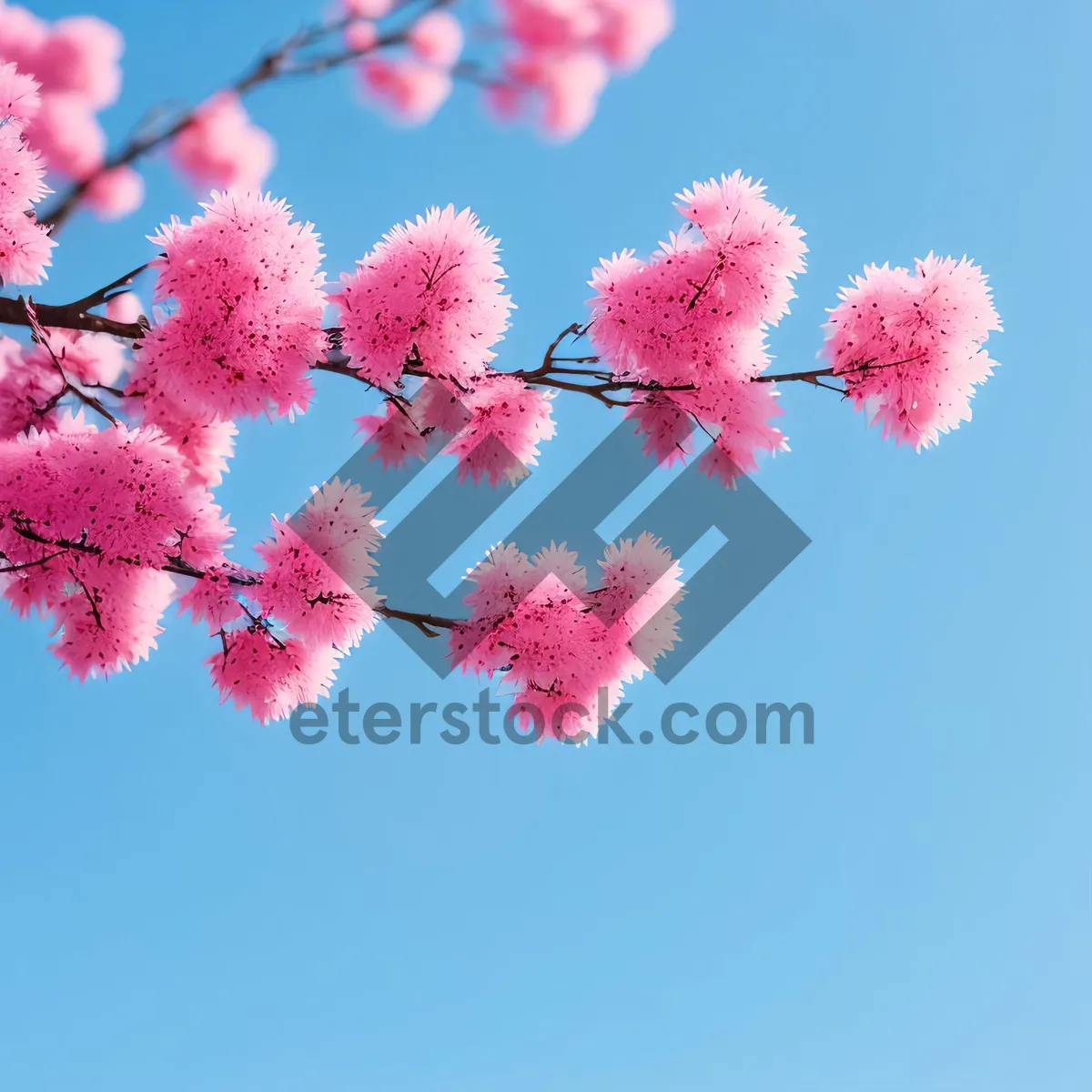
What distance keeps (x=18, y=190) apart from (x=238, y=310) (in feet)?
2.59

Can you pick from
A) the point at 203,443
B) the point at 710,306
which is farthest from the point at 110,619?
the point at 710,306

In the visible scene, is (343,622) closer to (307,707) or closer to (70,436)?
(307,707)

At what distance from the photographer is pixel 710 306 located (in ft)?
11.4

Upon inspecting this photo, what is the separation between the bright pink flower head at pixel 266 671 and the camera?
373 centimetres

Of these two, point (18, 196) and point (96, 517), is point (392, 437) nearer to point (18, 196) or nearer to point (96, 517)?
point (96, 517)

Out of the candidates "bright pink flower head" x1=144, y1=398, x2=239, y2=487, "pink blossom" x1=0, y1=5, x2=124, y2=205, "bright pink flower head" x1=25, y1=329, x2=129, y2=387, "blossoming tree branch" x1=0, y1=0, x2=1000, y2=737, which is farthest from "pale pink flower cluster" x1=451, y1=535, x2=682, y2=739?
"pink blossom" x1=0, y1=5, x2=124, y2=205

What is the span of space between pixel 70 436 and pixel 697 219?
7.75ft

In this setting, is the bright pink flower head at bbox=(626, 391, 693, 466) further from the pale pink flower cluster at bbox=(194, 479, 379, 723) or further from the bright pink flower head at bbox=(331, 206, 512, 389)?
the pale pink flower cluster at bbox=(194, 479, 379, 723)

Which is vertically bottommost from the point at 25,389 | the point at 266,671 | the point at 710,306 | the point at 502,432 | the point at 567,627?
the point at 266,671

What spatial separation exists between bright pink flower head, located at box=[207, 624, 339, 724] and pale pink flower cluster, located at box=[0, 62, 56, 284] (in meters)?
1.46

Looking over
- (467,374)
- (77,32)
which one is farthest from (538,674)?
(77,32)

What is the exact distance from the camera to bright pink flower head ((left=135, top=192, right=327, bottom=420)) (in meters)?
3.25

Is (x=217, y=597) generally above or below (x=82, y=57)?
below

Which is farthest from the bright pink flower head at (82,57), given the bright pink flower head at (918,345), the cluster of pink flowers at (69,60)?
the bright pink flower head at (918,345)
